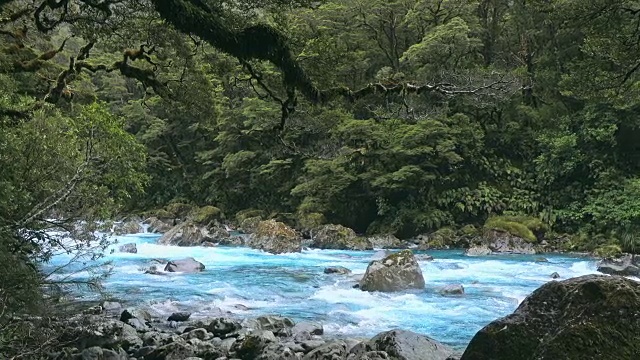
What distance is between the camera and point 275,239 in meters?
22.0

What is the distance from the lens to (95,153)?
909cm

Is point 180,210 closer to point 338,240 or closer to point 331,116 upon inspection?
point 331,116

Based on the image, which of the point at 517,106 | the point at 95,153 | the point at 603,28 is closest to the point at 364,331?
the point at 95,153

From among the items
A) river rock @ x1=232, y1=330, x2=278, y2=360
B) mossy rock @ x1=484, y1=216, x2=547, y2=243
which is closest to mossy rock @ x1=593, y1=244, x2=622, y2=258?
mossy rock @ x1=484, y1=216, x2=547, y2=243

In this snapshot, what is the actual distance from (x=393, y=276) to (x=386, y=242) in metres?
10.1

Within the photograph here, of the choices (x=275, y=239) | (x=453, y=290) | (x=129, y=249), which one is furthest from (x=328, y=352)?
(x=129, y=249)

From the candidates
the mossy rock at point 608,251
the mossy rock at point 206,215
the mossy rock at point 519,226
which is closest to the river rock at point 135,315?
the mossy rock at point 608,251

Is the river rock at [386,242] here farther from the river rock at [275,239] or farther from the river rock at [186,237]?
the river rock at [186,237]

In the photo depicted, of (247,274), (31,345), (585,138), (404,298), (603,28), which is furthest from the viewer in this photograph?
(585,138)

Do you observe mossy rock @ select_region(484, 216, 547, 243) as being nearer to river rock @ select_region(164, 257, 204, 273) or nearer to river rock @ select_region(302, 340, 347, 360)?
river rock @ select_region(164, 257, 204, 273)

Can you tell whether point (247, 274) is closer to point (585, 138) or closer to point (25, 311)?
point (25, 311)

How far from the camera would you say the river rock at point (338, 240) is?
22.5 m

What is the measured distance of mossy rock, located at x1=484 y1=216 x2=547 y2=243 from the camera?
70.9 ft

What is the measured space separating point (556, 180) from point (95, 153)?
21.1 meters
